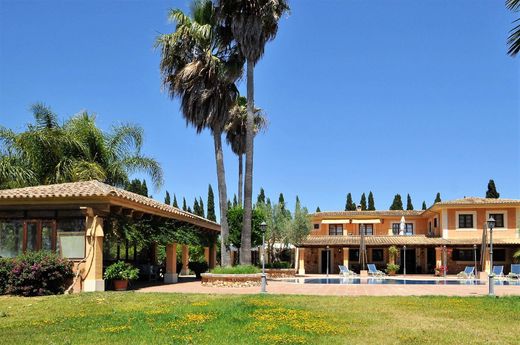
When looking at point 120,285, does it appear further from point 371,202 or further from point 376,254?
point 371,202

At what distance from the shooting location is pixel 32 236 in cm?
1995

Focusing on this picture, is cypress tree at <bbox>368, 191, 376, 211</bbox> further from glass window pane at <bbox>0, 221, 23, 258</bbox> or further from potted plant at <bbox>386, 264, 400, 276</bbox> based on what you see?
glass window pane at <bbox>0, 221, 23, 258</bbox>

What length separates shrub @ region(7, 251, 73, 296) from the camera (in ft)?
59.4

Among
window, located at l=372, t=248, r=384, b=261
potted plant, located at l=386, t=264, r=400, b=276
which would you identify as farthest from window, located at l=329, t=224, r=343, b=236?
potted plant, located at l=386, t=264, r=400, b=276

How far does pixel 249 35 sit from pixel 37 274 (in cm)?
1397

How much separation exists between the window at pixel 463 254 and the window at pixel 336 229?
387 inches

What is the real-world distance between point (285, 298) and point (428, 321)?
5.77 metres

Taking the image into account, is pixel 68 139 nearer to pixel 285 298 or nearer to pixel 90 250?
pixel 90 250

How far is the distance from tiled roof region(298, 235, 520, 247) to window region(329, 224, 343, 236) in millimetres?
2085

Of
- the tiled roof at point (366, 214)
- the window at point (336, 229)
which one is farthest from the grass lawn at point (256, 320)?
the window at point (336, 229)

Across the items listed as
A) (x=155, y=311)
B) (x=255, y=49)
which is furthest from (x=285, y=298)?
(x=255, y=49)

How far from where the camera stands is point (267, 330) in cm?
1005

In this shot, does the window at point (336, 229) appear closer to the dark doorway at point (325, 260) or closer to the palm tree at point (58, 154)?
the dark doorway at point (325, 260)

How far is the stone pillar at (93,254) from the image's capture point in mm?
19047
